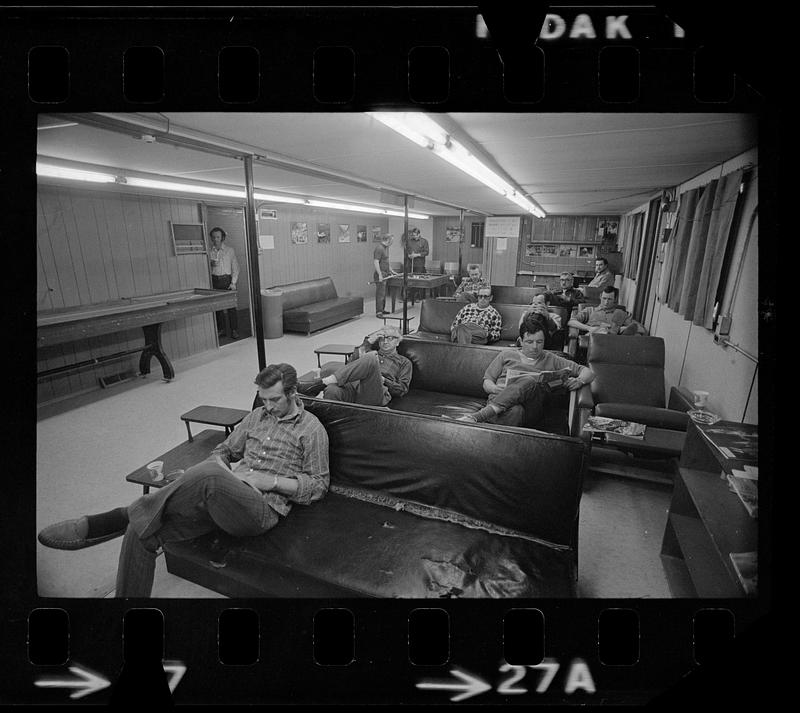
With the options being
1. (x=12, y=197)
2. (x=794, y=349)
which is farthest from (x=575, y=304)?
(x=12, y=197)

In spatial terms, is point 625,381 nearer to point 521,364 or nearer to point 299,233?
point 521,364

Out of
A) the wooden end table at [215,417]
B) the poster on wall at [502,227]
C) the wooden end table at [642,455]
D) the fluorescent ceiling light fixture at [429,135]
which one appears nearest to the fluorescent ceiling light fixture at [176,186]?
the wooden end table at [215,417]

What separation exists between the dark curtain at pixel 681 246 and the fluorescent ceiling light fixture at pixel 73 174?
5891 millimetres

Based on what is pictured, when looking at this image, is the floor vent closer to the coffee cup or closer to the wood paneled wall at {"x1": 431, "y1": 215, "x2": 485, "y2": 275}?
the coffee cup

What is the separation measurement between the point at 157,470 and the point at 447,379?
2546 mm

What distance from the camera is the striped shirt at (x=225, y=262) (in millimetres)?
7355

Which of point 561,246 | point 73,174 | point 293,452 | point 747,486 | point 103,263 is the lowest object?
point 293,452

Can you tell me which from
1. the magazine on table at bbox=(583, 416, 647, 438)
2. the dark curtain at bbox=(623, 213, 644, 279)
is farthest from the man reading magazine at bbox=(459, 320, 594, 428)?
the dark curtain at bbox=(623, 213, 644, 279)

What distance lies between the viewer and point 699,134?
2580mm

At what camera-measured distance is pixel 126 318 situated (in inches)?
193

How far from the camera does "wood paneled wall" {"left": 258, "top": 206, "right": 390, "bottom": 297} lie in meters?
9.03

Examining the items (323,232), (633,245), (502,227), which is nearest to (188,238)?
(323,232)
